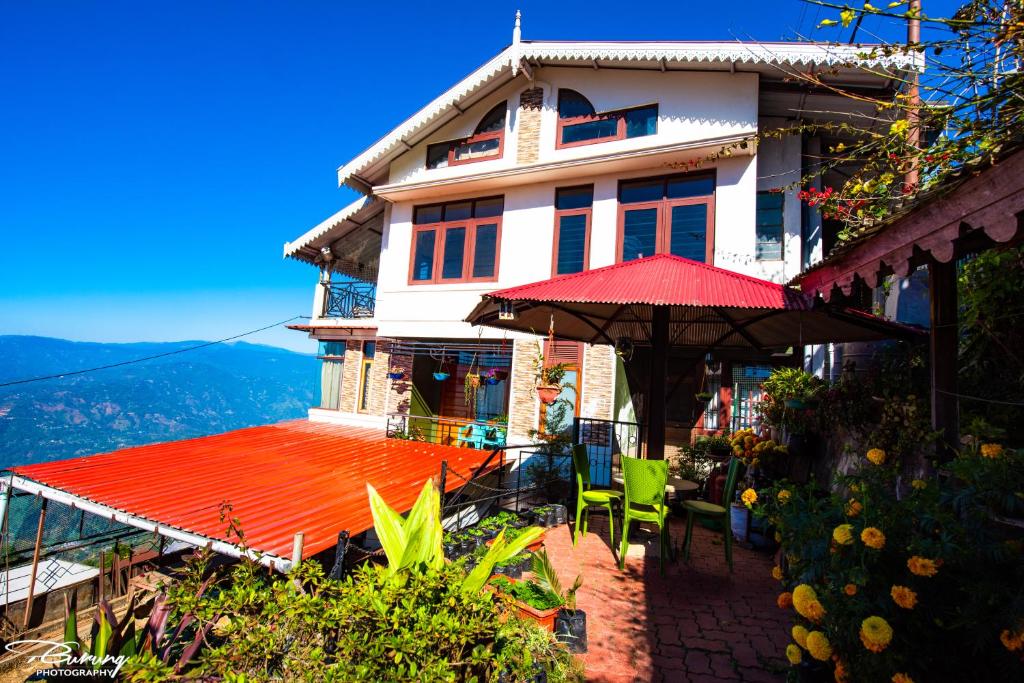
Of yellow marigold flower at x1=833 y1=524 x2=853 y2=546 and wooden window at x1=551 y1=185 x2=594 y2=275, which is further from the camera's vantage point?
wooden window at x1=551 y1=185 x2=594 y2=275

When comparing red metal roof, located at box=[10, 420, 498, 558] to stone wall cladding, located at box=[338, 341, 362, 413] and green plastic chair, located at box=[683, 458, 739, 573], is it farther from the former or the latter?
green plastic chair, located at box=[683, 458, 739, 573]

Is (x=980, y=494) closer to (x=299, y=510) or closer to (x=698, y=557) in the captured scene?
(x=698, y=557)

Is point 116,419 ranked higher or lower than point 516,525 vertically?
lower

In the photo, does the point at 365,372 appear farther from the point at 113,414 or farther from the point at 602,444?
the point at 113,414

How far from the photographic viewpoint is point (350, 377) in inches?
→ 591

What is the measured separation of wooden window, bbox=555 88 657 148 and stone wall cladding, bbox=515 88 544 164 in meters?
0.52

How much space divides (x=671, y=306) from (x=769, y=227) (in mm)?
6932

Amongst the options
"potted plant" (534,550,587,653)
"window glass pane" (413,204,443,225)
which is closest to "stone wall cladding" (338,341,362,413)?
"window glass pane" (413,204,443,225)

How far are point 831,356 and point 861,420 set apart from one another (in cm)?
351

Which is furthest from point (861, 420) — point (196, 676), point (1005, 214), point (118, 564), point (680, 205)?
point (118, 564)

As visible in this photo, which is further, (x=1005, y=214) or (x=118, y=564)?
(x=118, y=564)

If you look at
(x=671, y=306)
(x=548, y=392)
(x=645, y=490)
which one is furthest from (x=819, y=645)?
(x=548, y=392)

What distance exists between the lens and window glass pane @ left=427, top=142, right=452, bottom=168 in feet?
43.5

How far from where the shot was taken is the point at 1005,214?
1966mm
